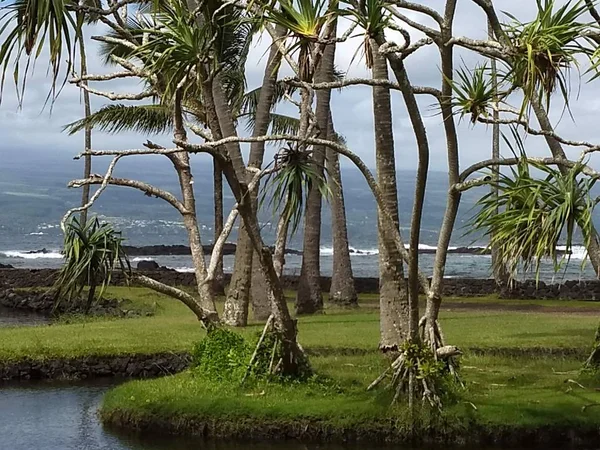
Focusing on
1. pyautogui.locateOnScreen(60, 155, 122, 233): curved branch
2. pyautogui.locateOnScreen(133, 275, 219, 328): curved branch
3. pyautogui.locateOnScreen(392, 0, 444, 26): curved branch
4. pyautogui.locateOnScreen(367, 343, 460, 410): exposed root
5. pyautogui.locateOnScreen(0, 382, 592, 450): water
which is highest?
pyautogui.locateOnScreen(392, 0, 444, 26): curved branch

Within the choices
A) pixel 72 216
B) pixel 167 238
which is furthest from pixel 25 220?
pixel 72 216

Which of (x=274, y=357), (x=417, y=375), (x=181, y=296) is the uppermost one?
(x=181, y=296)

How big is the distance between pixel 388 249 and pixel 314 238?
494 inches

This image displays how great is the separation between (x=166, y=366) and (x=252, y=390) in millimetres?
4306

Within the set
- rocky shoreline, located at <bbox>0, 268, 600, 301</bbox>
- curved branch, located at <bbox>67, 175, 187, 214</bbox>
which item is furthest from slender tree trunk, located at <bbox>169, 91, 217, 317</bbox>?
rocky shoreline, located at <bbox>0, 268, 600, 301</bbox>

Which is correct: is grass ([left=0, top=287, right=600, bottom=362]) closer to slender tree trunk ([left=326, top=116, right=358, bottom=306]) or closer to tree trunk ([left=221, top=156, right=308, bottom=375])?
slender tree trunk ([left=326, top=116, right=358, bottom=306])

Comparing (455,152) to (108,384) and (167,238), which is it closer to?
(108,384)

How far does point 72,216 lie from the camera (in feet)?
52.5

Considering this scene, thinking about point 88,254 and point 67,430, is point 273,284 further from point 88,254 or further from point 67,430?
point 67,430

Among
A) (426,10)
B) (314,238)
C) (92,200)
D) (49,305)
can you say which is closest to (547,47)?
(426,10)

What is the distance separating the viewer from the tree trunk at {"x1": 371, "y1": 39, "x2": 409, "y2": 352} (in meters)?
17.1

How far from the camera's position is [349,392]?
14.9 meters

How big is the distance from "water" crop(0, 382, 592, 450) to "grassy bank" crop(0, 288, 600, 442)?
0.26 metres

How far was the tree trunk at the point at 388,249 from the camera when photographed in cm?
1711
